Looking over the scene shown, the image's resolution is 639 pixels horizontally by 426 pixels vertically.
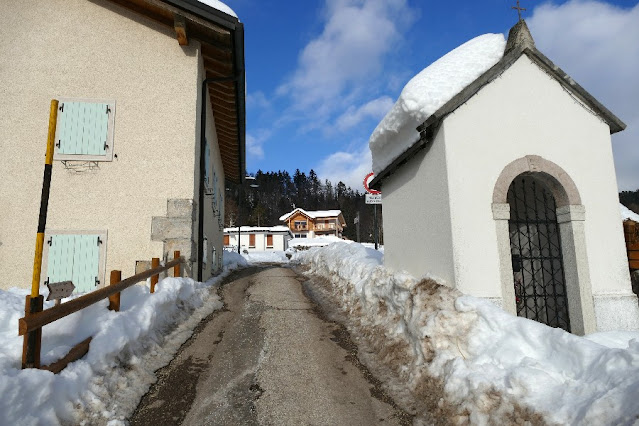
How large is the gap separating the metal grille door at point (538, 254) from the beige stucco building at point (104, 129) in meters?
6.74

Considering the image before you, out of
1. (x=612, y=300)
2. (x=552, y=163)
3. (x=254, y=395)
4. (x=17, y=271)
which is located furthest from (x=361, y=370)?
(x=17, y=271)

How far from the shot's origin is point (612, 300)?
5277mm

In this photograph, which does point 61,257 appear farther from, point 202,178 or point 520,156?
point 520,156

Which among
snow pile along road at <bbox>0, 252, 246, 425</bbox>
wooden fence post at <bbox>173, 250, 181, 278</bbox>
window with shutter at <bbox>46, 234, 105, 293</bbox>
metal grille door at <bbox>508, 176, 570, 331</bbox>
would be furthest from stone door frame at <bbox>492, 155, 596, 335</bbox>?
window with shutter at <bbox>46, 234, 105, 293</bbox>

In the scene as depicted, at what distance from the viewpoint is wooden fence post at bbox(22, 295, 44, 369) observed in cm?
318

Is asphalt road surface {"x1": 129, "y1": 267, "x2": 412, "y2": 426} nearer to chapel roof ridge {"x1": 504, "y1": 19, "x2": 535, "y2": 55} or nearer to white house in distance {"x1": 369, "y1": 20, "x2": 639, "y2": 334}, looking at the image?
white house in distance {"x1": 369, "y1": 20, "x2": 639, "y2": 334}

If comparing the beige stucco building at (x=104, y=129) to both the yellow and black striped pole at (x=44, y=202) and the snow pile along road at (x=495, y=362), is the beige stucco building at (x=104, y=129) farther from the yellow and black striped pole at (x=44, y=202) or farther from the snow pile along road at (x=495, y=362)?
the snow pile along road at (x=495, y=362)

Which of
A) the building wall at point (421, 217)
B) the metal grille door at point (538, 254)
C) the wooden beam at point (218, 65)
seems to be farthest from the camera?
the wooden beam at point (218, 65)

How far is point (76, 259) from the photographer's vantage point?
7656 mm

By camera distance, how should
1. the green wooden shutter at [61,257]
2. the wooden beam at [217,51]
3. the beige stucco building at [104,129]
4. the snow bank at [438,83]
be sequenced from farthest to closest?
the wooden beam at [217,51] < the beige stucco building at [104,129] < the green wooden shutter at [61,257] < the snow bank at [438,83]

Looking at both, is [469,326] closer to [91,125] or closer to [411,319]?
[411,319]

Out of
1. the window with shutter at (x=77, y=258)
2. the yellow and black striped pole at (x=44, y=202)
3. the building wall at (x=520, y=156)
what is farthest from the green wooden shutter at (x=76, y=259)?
the building wall at (x=520, y=156)

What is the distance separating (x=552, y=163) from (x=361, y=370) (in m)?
4.16

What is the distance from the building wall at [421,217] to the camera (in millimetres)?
5414
